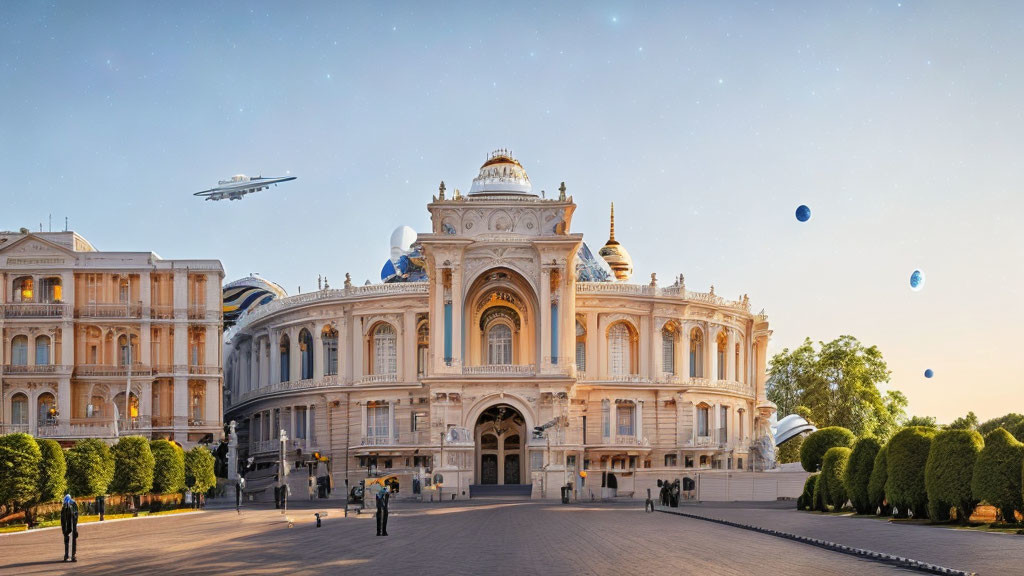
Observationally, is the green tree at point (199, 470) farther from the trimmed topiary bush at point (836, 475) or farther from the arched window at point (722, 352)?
the arched window at point (722, 352)

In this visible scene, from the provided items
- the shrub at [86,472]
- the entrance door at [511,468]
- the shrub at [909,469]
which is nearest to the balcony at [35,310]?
the shrub at [86,472]

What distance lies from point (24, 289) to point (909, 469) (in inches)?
2581

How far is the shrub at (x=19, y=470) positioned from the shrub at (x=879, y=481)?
35.6 metres

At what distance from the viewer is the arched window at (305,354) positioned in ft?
343

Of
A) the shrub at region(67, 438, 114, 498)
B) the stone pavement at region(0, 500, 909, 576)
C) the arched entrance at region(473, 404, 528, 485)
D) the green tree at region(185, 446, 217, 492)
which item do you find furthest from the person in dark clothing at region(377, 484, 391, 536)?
the arched entrance at region(473, 404, 528, 485)

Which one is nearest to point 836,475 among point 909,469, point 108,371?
point 909,469

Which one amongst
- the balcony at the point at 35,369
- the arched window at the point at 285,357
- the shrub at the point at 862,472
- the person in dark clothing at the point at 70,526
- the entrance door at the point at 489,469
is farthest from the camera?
the arched window at the point at 285,357

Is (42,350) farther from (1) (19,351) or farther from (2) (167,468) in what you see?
(2) (167,468)

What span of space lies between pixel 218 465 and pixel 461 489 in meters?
21.4

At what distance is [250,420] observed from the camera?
112312 millimetres

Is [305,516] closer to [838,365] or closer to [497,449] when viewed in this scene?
[497,449]

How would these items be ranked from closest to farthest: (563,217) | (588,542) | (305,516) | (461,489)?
(588,542), (305,516), (461,489), (563,217)

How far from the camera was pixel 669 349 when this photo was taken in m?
102

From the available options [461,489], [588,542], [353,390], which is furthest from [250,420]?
[588,542]
